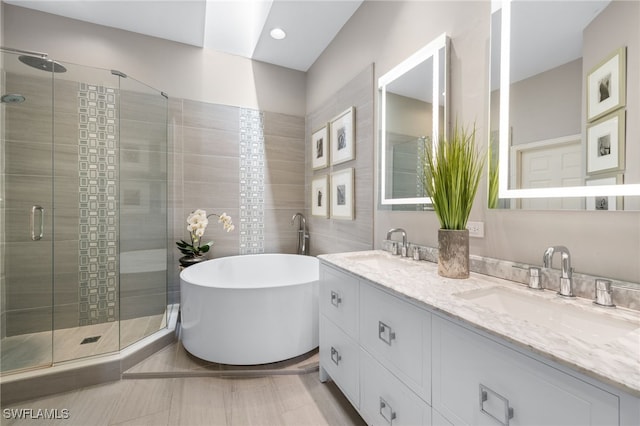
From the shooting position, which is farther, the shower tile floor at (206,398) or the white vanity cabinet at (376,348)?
the shower tile floor at (206,398)

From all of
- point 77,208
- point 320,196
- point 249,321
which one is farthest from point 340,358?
point 77,208

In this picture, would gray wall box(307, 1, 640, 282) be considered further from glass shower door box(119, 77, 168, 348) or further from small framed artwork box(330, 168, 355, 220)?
glass shower door box(119, 77, 168, 348)

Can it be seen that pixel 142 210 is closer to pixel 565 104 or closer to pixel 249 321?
pixel 249 321

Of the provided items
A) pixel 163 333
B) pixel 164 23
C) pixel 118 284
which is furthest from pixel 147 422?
pixel 164 23

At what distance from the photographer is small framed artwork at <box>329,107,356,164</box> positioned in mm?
2296

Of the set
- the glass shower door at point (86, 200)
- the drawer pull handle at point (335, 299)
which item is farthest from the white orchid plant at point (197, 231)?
the drawer pull handle at point (335, 299)

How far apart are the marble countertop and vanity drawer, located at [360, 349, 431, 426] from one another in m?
0.36

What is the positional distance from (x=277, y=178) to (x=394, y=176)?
5.35ft

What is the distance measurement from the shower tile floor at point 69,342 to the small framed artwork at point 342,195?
1.78 metres

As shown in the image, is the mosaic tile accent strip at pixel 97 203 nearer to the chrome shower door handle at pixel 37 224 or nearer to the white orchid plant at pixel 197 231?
the chrome shower door handle at pixel 37 224

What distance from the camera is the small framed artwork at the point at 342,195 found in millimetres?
2313

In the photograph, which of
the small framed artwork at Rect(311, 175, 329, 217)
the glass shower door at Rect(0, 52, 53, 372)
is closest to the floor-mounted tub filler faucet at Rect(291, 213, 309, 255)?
the small framed artwork at Rect(311, 175, 329, 217)

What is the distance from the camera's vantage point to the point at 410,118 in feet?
5.79

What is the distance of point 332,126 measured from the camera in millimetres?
2635
